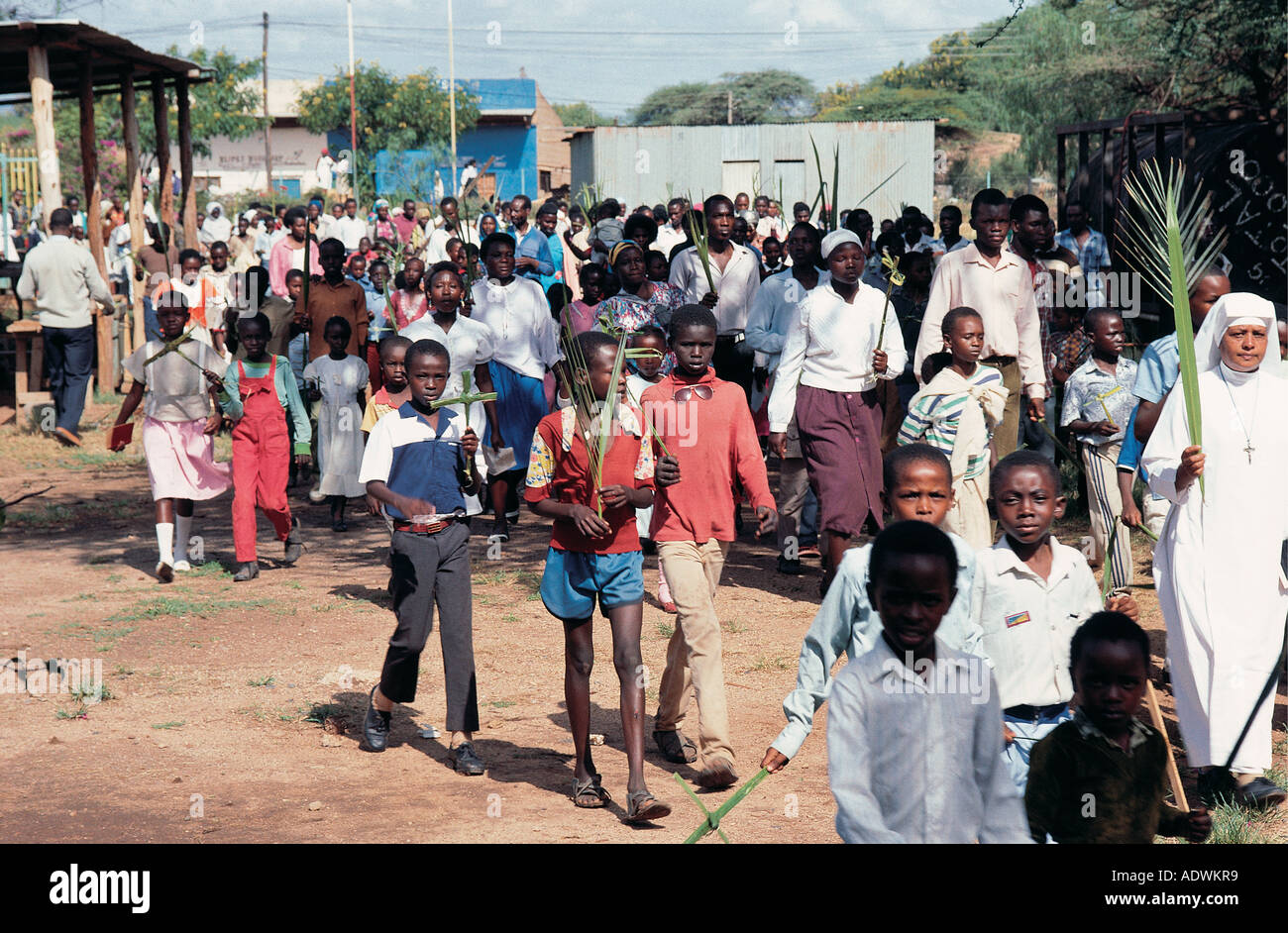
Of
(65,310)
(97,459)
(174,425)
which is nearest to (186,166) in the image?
(65,310)

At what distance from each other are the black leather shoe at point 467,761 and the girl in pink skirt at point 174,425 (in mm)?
3752

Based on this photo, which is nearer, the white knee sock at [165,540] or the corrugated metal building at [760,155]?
the white knee sock at [165,540]

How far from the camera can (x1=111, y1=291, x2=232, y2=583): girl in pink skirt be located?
29.1 feet

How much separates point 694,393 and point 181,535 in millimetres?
4797

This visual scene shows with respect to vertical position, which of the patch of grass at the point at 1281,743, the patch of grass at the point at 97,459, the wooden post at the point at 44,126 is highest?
the wooden post at the point at 44,126

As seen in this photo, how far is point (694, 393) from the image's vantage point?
19.1ft

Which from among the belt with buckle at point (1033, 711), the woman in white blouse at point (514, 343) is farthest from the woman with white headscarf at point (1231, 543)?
the woman in white blouse at point (514, 343)

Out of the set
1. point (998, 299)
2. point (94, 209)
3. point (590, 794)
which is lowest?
point (590, 794)

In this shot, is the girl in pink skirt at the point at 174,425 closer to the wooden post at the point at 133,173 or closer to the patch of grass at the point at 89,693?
the patch of grass at the point at 89,693

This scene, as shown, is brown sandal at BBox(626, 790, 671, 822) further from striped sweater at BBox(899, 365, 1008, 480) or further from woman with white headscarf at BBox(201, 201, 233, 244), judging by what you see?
woman with white headscarf at BBox(201, 201, 233, 244)

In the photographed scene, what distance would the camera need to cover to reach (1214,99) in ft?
64.3

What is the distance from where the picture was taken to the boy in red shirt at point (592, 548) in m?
5.13

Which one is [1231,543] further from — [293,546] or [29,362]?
[29,362]

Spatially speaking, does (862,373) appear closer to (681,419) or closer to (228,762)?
(681,419)
